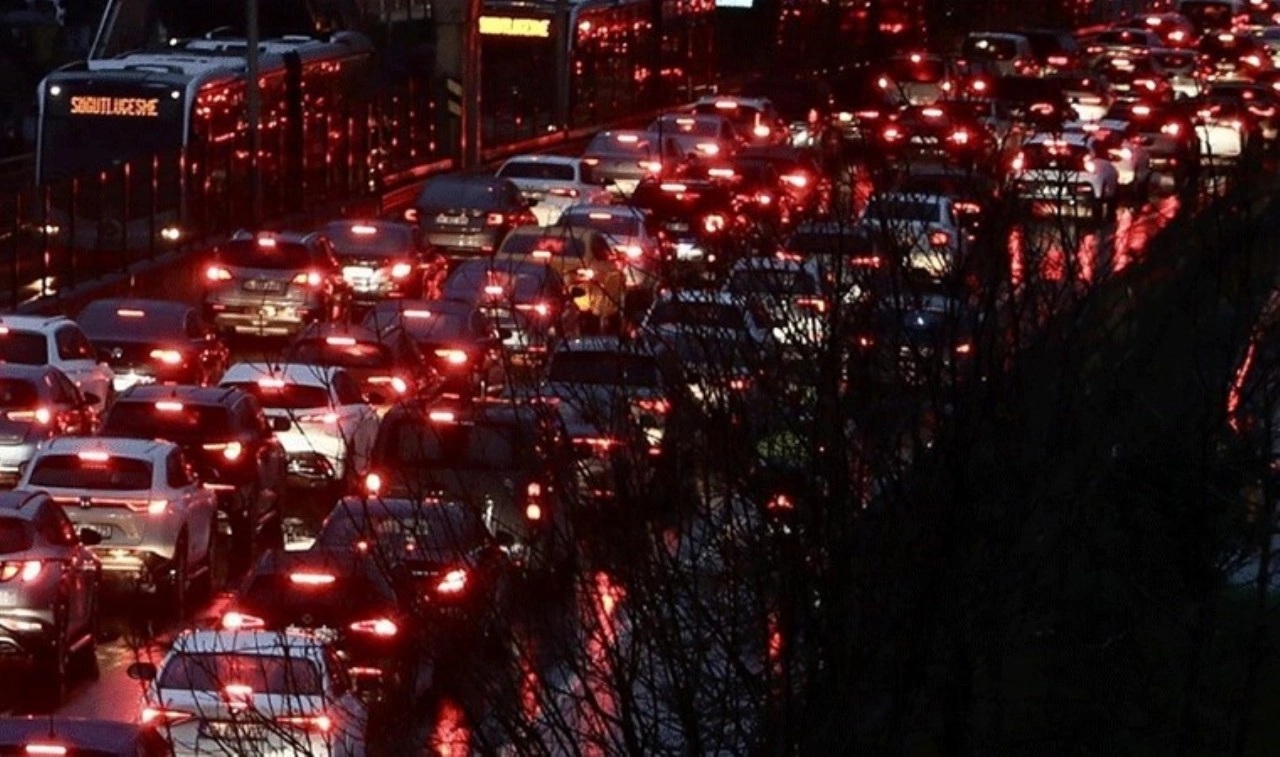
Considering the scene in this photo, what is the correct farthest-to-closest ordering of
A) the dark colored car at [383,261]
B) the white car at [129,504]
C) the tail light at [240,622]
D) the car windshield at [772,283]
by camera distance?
the dark colored car at [383,261], the white car at [129,504], the tail light at [240,622], the car windshield at [772,283]

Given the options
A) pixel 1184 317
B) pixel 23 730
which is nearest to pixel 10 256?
pixel 1184 317

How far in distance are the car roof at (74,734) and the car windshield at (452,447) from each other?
206 cm

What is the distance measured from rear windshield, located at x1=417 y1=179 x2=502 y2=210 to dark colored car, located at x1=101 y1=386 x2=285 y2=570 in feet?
64.7

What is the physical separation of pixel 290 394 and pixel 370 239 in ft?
46.7

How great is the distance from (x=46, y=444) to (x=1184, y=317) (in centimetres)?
945

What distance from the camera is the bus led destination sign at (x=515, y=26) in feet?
224

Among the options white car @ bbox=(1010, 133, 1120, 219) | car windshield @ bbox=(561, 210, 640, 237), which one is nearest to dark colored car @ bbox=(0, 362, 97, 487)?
white car @ bbox=(1010, 133, 1120, 219)

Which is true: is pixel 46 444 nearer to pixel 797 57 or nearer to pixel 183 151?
pixel 183 151

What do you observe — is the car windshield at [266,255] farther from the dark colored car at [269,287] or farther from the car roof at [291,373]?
the car roof at [291,373]

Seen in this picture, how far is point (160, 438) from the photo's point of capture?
2945 cm

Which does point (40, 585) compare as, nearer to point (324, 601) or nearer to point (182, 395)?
point (324, 601)

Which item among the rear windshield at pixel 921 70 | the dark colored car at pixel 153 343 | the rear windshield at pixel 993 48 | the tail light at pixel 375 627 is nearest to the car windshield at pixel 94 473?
the tail light at pixel 375 627

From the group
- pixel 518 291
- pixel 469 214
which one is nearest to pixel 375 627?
pixel 518 291

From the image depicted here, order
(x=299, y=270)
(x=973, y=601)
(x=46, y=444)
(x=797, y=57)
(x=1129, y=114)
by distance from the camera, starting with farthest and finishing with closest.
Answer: (x=797, y=57)
(x=1129, y=114)
(x=299, y=270)
(x=46, y=444)
(x=973, y=601)
